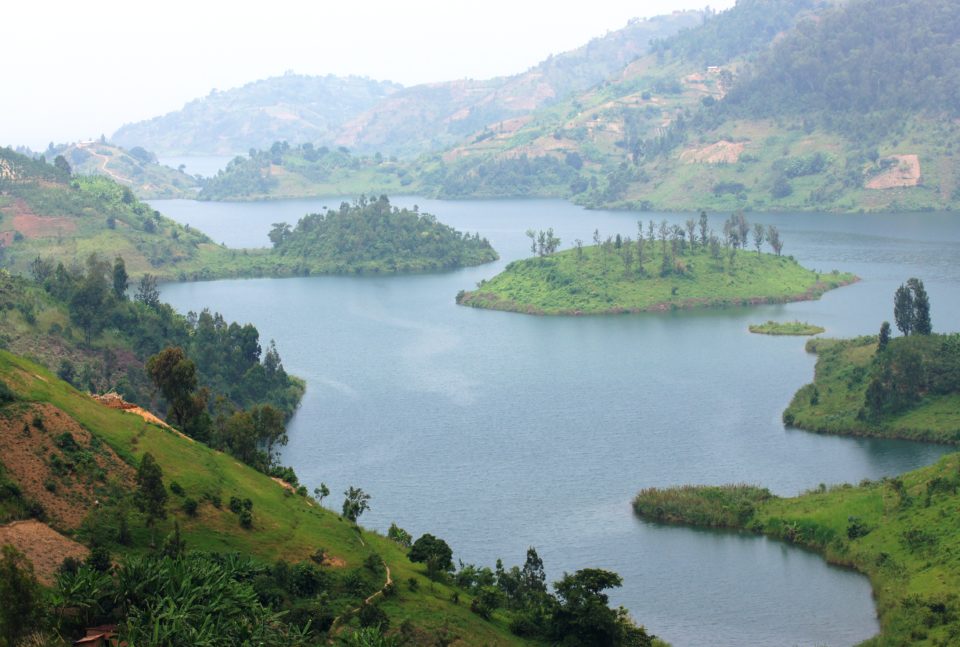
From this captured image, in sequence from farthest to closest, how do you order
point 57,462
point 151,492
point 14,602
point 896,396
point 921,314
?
point 921,314
point 896,396
point 57,462
point 151,492
point 14,602

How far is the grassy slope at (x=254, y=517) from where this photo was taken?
58.2 meters

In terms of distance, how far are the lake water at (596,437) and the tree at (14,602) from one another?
33.4m

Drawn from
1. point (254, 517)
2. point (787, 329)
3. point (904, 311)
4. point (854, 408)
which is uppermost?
point (904, 311)

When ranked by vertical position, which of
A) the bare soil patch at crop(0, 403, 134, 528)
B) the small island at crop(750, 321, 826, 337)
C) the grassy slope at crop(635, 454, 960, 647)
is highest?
the bare soil patch at crop(0, 403, 134, 528)

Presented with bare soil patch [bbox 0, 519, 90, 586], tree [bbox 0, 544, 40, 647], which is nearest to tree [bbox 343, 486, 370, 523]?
bare soil patch [bbox 0, 519, 90, 586]

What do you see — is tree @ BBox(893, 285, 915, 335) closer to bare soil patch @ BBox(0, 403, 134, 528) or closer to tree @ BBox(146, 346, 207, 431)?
tree @ BBox(146, 346, 207, 431)

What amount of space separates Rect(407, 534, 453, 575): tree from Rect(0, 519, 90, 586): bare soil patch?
17547mm

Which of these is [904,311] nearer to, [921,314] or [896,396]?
[921,314]

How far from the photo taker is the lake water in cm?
6944

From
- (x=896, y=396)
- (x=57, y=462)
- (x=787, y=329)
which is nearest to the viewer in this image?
(x=57, y=462)

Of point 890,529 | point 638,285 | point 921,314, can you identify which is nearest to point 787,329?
point 638,285

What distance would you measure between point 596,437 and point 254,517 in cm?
3926

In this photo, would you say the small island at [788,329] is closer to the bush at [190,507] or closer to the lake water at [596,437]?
the lake water at [596,437]

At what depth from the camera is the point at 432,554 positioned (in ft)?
210
